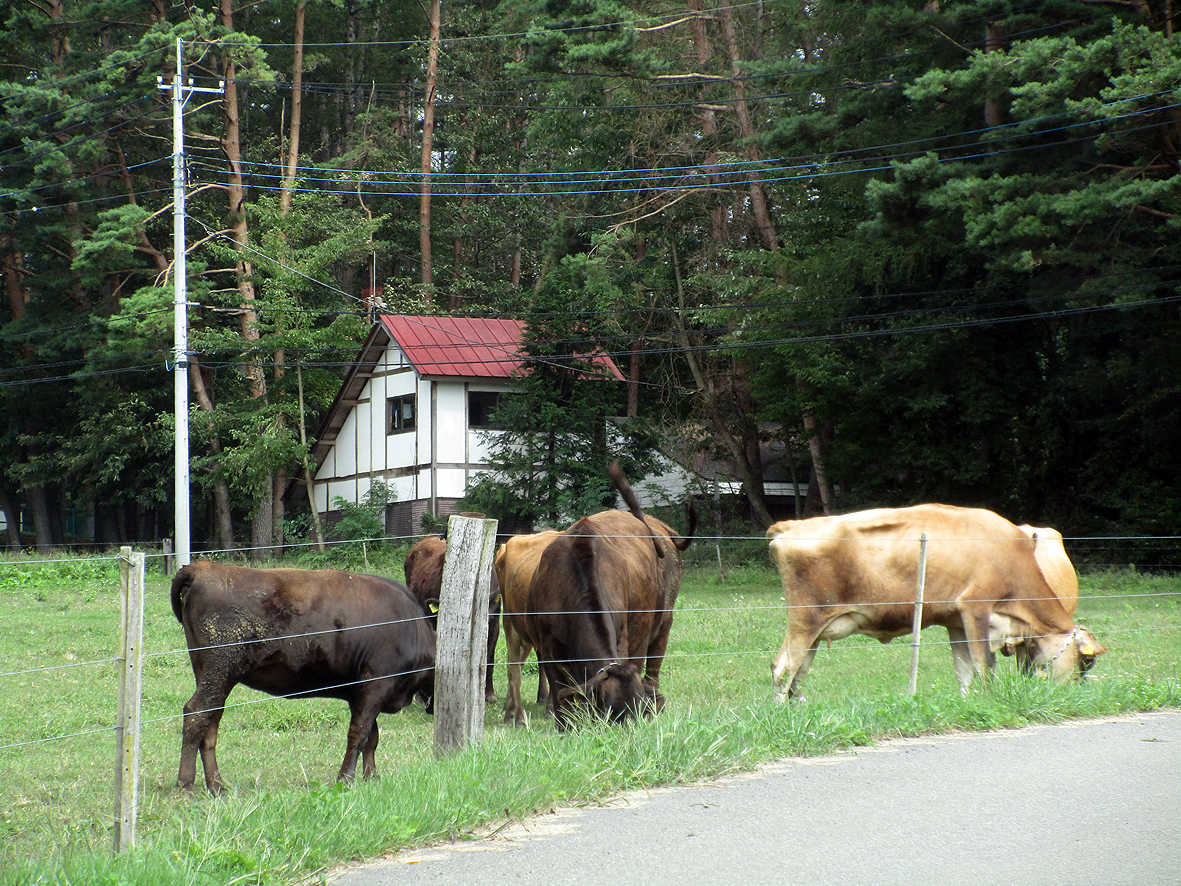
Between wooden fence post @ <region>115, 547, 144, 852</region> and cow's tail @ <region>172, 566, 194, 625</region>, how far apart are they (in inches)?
97.4

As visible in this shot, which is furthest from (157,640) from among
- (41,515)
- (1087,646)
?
(41,515)

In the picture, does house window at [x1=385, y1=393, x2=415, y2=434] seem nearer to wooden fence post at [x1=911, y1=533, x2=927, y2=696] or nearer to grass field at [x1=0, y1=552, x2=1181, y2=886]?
grass field at [x1=0, y1=552, x2=1181, y2=886]

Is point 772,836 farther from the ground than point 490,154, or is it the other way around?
point 490,154

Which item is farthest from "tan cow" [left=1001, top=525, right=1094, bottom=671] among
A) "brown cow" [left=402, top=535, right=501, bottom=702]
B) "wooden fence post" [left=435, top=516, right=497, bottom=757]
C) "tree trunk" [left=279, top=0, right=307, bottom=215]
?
"tree trunk" [left=279, top=0, right=307, bottom=215]

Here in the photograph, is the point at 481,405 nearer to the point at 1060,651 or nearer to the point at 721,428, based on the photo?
the point at 721,428

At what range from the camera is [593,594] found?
27.2 feet

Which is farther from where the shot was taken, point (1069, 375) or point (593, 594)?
point (1069, 375)

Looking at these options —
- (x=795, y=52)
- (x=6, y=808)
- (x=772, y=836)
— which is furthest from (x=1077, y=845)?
(x=795, y=52)

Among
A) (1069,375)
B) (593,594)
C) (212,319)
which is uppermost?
(212,319)

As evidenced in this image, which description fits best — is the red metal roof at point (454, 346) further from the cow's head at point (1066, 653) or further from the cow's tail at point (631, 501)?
the cow's head at point (1066, 653)

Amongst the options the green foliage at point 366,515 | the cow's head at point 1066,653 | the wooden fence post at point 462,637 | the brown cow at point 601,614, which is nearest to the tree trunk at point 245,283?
the green foliage at point 366,515

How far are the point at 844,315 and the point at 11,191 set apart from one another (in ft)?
88.7

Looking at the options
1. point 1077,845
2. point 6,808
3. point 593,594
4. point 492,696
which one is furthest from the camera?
point 492,696

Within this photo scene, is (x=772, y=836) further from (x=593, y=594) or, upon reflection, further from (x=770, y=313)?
(x=770, y=313)
